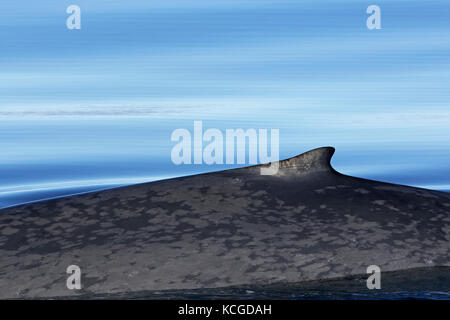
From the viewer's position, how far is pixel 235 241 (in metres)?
6.87

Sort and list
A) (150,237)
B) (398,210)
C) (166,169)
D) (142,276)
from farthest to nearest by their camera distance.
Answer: (166,169), (398,210), (150,237), (142,276)

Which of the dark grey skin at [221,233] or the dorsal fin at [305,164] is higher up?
the dorsal fin at [305,164]

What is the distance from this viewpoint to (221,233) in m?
6.97

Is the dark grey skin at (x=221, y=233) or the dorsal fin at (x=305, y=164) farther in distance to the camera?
the dorsal fin at (x=305, y=164)

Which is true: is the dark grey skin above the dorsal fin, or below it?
below

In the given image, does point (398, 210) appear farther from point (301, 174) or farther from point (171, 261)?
point (171, 261)

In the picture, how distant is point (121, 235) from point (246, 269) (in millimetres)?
1089

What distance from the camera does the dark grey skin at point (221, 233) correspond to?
657cm

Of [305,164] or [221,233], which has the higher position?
[305,164]

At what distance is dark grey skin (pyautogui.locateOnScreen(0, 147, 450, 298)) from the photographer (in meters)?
6.57

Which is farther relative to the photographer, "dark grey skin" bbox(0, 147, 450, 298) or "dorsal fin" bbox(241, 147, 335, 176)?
"dorsal fin" bbox(241, 147, 335, 176)
